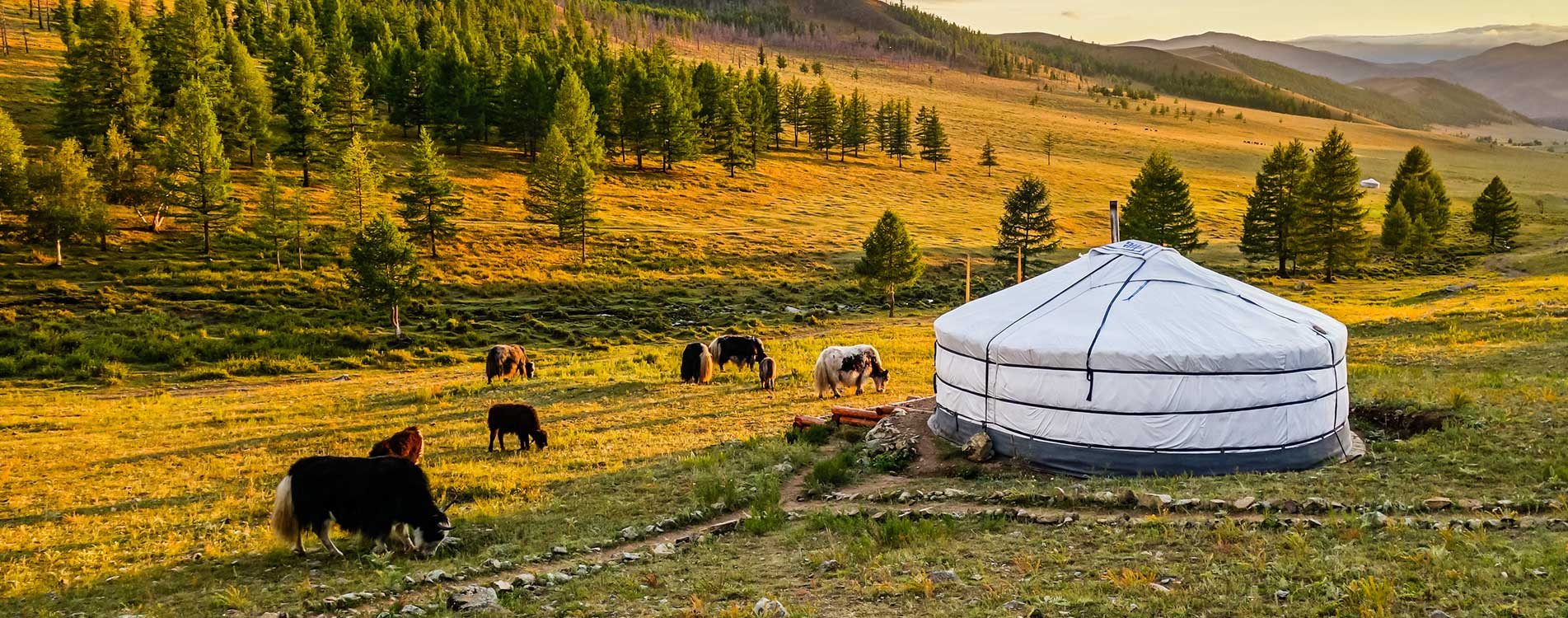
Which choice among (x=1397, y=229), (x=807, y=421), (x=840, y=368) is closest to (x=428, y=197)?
(x=840, y=368)

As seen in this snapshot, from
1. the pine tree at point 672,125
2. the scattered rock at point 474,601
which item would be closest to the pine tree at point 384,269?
the scattered rock at point 474,601

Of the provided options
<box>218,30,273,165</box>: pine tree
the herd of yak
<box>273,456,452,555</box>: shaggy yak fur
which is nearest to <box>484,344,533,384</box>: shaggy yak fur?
the herd of yak

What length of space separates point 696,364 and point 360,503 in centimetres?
1324

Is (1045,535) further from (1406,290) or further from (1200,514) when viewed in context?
(1406,290)

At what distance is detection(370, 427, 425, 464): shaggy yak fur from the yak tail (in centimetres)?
351

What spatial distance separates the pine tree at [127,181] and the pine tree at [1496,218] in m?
81.3

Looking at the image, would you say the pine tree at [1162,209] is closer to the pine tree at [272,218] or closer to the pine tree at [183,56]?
the pine tree at [272,218]

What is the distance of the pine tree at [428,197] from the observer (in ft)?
145

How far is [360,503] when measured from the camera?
951 centimetres

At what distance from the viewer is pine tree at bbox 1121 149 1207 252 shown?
160 feet

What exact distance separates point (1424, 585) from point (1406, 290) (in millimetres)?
42633

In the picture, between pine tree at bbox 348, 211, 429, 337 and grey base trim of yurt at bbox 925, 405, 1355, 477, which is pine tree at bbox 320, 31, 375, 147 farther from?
grey base trim of yurt at bbox 925, 405, 1355, 477

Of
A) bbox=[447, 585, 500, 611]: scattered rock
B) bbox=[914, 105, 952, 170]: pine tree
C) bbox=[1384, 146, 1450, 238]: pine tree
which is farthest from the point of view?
bbox=[914, 105, 952, 170]: pine tree

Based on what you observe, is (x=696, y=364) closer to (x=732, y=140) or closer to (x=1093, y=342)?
(x=1093, y=342)
